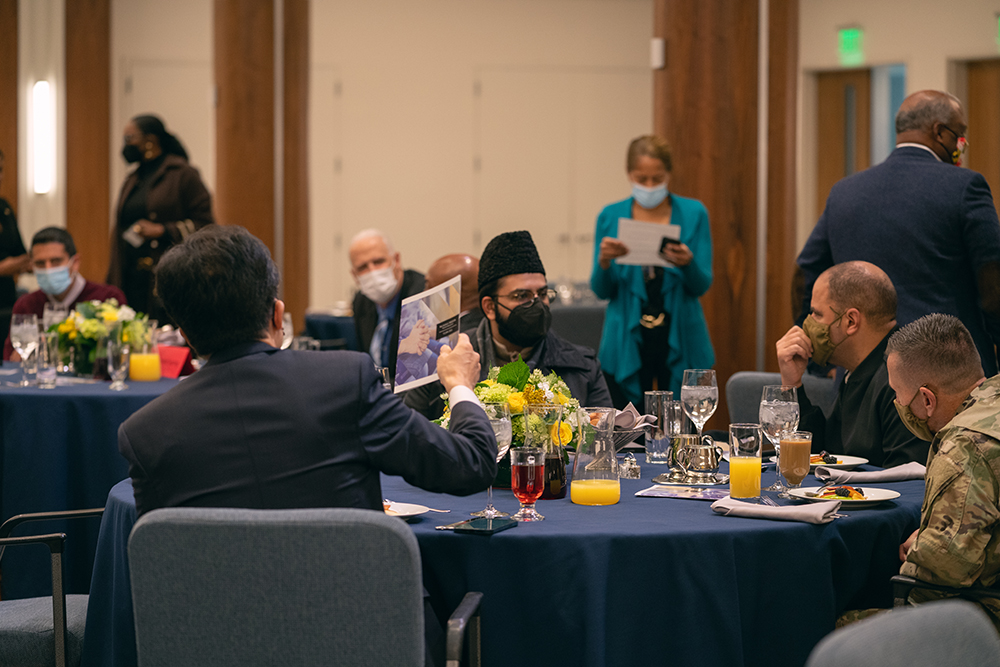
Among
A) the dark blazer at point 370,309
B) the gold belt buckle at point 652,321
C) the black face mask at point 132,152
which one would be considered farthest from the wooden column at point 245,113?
the gold belt buckle at point 652,321

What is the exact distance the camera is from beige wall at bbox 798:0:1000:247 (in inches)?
344

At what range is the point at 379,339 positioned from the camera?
485 cm

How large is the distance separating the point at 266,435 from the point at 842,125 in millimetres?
8920

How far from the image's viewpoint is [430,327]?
98.4 inches

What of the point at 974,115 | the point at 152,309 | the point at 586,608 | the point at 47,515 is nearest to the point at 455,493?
the point at 586,608

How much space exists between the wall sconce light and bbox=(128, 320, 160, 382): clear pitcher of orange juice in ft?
18.5

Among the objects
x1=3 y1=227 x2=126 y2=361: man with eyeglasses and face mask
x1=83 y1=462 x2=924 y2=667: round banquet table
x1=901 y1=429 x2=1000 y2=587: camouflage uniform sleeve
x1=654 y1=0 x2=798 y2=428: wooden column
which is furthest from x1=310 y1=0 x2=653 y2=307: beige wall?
x1=901 y1=429 x2=1000 y2=587: camouflage uniform sleeve

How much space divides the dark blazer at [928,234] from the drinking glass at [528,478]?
202 cm

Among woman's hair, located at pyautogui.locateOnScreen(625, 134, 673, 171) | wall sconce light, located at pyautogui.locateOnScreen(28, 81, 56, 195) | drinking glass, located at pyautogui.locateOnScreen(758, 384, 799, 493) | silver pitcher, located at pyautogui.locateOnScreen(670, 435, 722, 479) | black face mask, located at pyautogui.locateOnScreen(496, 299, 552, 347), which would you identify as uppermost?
wall sconce light, located at pyautogui.locateOnScreen(28, 81, 56, 195)

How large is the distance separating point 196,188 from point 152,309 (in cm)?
77

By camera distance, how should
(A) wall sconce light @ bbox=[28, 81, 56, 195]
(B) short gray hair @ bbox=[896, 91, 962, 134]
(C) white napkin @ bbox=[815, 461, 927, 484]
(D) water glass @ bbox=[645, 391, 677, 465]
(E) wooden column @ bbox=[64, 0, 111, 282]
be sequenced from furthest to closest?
(E) wooden column @ bbox=[64, 0, 111, 282], (A) wall sconce light @ bbox=[28, 81, 56, 195], (B) short gray hair @ bbox=[896, 91, 962, 134], (D) water glass @ bbox=[645, 391, 677, 465], (C) white napkin @ bbox=[815, 461, 927, 484]

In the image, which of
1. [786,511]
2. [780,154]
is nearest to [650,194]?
[780,154]

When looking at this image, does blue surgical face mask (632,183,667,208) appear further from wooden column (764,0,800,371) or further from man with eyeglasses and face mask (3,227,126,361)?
man with eyeglasses and face mask (3,227,126,361)

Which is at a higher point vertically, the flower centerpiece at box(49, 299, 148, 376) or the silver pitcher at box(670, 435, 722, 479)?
the flower centerpiece at box(49, 299, 148, 376)
